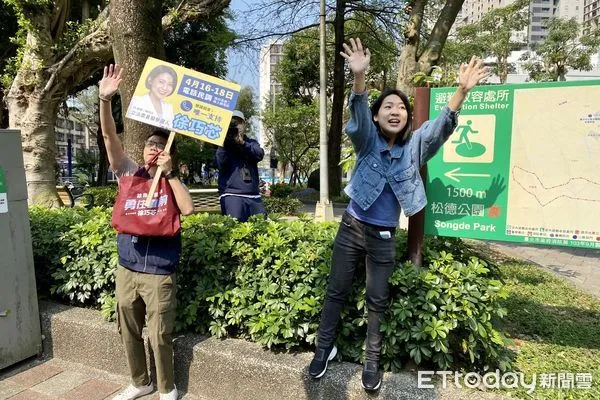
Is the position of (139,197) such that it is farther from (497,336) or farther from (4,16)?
(4,16)

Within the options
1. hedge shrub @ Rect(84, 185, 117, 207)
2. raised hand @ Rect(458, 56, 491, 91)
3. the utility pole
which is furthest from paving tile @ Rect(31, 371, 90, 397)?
hedge shrub @ Rect(84, 185, 117, 207)

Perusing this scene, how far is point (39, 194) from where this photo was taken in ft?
26.0

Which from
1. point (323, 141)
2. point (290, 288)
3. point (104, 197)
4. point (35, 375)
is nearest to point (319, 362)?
point (290, 288)

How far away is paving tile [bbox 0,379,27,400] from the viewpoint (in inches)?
117

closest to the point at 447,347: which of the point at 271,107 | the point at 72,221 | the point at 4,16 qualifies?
the point at 72,221

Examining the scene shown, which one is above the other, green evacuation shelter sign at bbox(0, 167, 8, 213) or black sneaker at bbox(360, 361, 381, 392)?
green evacuation shelter sign at bbox(0, 167, 8, 213)

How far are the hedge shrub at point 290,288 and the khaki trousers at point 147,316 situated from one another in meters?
0.35

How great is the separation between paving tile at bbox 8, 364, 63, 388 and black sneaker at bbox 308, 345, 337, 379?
1969mm

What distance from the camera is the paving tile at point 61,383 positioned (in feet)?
9.91

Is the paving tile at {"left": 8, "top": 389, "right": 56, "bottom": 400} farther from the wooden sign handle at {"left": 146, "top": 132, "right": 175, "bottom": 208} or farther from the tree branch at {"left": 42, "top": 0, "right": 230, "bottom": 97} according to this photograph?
the tree branch at {"left": 42, "top": 0, "right": 230, "bottom": 97}

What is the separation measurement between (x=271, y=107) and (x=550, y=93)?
2845 centimetres

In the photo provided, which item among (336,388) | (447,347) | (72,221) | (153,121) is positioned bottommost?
(336,388)

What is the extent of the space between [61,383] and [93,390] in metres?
0.28

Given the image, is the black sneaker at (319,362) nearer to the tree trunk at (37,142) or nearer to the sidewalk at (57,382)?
the sidewalk at (57,382)
